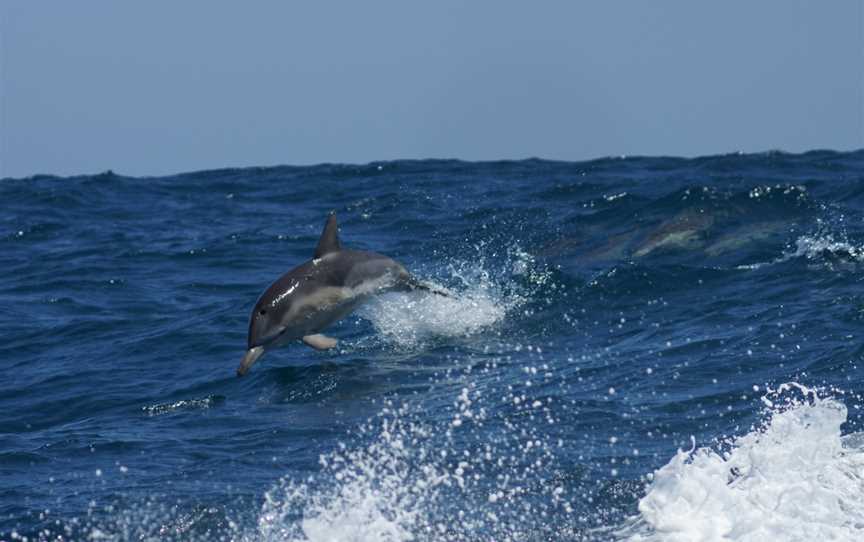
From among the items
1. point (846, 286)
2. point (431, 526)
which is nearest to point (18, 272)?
point (846, 286)

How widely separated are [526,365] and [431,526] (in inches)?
181

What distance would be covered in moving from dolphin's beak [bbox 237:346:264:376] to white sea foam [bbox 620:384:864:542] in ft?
14.5

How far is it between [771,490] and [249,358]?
5579 mm

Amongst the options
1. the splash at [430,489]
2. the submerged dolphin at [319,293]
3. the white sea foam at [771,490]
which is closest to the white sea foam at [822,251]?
the submerged dolphin at [319,293]

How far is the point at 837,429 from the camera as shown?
9602mm

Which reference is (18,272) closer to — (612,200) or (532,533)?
(612,200)

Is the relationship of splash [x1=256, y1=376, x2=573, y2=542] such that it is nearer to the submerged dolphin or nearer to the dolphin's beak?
the dolphin's beak

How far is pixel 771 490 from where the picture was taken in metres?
8.88

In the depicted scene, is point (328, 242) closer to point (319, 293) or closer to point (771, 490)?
point (319, 293)

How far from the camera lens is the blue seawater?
9484 millimetres

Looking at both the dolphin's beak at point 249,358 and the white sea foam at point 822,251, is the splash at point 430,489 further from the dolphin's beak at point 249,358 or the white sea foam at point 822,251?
the white sea foam at point 822,251

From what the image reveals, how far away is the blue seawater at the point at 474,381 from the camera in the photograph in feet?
31.1

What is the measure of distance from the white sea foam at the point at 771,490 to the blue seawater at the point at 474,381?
0.07ft

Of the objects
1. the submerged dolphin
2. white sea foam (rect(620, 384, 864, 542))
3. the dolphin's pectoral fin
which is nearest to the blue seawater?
white sea foam (rect(620, 384, 864, 542))
